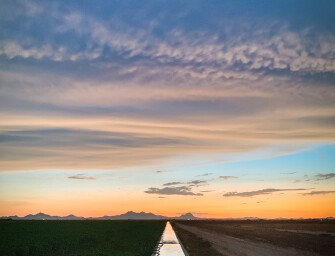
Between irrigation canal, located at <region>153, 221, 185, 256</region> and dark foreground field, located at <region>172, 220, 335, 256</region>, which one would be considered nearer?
irrigation canal, located at <region>153, 221, 185, 256</region>

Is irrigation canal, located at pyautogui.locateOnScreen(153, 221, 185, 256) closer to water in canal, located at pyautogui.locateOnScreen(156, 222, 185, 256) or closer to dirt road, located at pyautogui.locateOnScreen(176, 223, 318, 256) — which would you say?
water in canal, located at pyautogui.locateOnScreen(156, 222, 185, 256)

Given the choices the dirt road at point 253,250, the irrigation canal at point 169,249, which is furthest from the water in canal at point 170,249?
the dirt road at point 253,250

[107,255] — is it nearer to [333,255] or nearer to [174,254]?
[174,254]

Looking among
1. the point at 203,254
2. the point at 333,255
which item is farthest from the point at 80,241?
the point at 333,255

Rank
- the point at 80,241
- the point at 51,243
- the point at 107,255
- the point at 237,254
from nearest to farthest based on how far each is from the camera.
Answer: the point at 107,255 → the point at 237,254 → the point at 51,243 → the point at 80,241

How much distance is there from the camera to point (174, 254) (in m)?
40.2

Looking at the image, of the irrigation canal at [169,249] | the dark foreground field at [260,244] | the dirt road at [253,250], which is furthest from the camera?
the dark foreground field at [260,244]

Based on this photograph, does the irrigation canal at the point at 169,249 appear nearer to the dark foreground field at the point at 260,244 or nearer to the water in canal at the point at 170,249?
the water in canal at the point at 170,249

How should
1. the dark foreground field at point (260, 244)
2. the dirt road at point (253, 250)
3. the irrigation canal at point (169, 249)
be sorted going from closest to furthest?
the irrigation canal at point (169, 249)
the dirt road at point (253, 250)
the dark foreground field at point (260, 244)

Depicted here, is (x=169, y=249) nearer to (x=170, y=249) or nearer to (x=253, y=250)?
(x=170, y=249)

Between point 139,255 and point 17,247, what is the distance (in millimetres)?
11602

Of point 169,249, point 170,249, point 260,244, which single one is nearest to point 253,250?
point 170,249

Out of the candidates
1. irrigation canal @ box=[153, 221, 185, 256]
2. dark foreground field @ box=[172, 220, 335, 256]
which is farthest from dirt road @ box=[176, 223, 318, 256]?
irrigation canal @ box=[153, 221, 185, 256]

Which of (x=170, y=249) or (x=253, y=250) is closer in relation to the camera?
(x=170, y=249)
